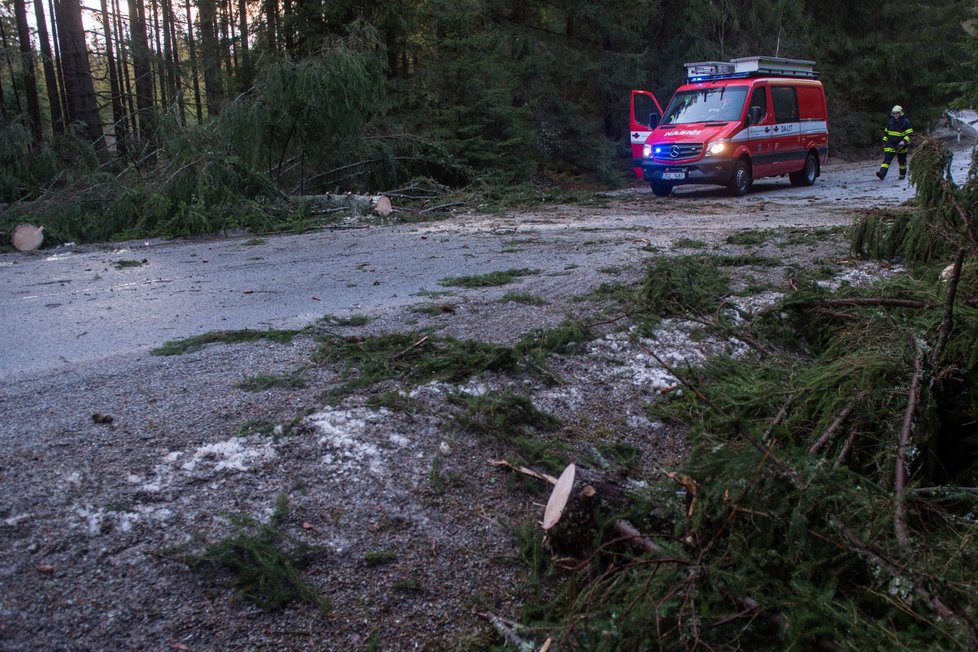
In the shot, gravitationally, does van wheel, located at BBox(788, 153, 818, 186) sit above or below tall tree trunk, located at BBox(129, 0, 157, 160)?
below

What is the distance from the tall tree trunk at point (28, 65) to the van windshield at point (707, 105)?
1316 centimetres

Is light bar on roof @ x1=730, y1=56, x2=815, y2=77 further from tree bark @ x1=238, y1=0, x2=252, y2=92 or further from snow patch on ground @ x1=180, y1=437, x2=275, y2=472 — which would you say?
snow patch on ground @ x1=180, y1=437, x2=275, y2=472

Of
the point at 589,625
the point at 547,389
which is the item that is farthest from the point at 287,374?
the point at 589,625

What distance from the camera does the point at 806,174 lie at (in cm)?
1952

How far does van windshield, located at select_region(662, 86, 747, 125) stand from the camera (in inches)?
674

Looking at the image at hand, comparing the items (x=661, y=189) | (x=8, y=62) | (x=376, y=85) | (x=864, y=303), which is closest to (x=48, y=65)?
(x=8, y=62)

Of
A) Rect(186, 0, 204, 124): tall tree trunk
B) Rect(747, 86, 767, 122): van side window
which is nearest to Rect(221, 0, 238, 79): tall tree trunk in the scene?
Rect(186, 0, 204, 124): tall tree trunk

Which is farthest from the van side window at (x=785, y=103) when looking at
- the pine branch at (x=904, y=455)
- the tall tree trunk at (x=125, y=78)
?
the pine branch at (x=904, y=455)

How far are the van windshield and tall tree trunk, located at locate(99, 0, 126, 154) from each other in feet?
37.8

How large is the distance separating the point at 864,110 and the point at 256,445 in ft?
104

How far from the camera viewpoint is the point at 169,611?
3.11m

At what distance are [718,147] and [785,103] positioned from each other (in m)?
2.92

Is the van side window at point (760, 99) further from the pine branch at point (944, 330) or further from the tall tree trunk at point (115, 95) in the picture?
the pine branch at point (944, 330)

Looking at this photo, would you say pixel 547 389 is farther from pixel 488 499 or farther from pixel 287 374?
pixel 287 374
